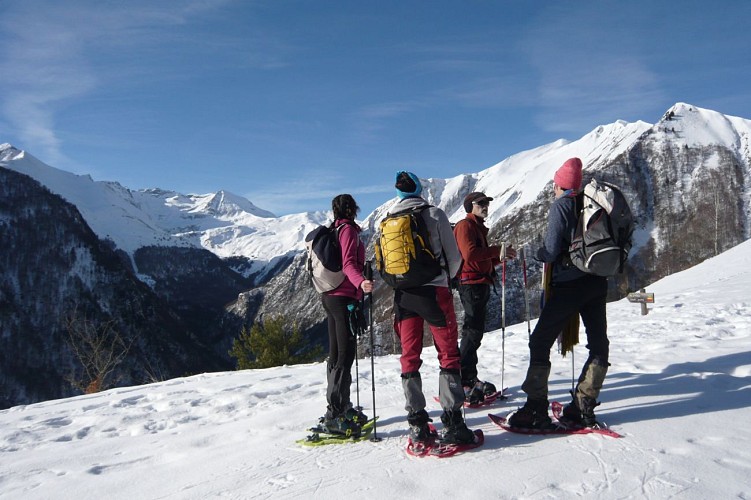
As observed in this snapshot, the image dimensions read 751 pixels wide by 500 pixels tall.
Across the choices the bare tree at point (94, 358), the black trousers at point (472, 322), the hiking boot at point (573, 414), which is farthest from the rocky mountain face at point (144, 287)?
the hiking boot at point (573, 414)

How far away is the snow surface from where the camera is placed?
13.9 ft

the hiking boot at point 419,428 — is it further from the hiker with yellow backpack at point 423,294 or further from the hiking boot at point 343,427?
the hiking boot at point 343,427

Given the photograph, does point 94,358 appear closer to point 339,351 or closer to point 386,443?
point 339,351

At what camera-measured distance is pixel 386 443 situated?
5.37 m

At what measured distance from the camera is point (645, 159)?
155750mm

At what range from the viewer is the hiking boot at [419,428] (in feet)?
16.1

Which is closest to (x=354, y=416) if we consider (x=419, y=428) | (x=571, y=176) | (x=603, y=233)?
(x=419, y=428)

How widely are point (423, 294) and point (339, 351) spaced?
142 centimetres

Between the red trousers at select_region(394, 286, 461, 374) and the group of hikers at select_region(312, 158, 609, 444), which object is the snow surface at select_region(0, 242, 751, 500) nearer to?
the group of hikers at select_region(312, 158, 609, 444)

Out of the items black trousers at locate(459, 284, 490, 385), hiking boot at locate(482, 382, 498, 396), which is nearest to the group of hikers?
black trousers at locate(459, 284, 490, 385)

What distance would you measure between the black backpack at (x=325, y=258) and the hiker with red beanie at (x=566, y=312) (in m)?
2.22

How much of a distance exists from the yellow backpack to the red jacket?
4.68 feet

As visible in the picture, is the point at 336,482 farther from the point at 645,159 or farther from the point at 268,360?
the point at 645,159

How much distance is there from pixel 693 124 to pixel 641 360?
195649mm
